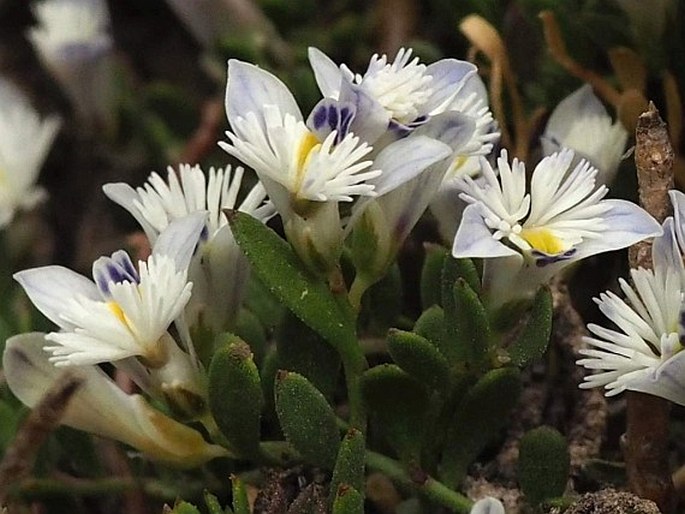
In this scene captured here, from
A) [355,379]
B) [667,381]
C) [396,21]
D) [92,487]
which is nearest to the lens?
[667,381]

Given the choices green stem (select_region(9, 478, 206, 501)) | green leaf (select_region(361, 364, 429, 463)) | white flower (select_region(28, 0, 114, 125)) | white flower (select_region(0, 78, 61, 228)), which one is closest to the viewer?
green leaf (select_region(361, 364, 429, 463))

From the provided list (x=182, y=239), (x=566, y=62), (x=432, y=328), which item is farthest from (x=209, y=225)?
(x=566, y=62)

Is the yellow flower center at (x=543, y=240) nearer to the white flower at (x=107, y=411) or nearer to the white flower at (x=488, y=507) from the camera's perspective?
the white flower at (x=488, y=507)

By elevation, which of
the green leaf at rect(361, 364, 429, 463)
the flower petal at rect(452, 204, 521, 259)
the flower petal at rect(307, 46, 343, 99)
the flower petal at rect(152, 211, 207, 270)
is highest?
the flower petal at rect(307, 46, 343, 99)

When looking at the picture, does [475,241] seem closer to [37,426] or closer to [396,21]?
[37,426]

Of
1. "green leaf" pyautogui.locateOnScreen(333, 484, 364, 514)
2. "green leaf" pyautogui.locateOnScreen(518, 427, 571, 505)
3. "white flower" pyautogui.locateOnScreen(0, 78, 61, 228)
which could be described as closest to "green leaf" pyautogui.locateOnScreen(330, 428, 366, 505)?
"green leaf" pyautogui.locateOnScreen(333, 484, 364, 514)

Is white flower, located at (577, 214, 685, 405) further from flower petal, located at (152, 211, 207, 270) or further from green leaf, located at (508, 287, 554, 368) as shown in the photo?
flower petal, located at (152, 211, 207, 270)
